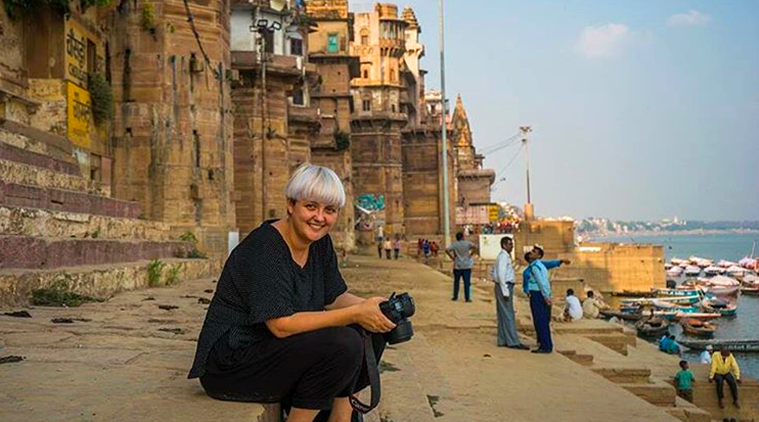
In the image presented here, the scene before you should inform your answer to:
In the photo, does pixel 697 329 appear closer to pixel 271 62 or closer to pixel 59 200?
pixel 271 62

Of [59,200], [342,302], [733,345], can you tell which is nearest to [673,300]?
[733,345]

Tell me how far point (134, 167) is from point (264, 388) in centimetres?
1739

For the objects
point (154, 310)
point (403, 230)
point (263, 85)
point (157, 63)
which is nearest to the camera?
point (154, 310)

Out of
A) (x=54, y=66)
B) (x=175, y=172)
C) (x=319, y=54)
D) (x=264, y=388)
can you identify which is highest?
(x=319, y=54)

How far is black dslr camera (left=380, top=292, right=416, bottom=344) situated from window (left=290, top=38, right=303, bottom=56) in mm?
29177

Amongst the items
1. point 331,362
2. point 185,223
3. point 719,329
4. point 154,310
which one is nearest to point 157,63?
point 185,223

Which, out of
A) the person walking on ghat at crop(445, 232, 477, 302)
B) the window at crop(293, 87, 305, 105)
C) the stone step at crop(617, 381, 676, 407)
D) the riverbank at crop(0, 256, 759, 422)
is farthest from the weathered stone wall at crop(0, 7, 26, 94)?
the window at crop(293, 87, 305, 105)

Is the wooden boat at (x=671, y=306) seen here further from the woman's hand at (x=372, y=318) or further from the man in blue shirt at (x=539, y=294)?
the woman's hand at (x=372, y=318)

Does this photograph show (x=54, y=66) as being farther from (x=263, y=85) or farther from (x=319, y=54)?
(x=319, y=54)

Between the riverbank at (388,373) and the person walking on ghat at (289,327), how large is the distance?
17 centimetres

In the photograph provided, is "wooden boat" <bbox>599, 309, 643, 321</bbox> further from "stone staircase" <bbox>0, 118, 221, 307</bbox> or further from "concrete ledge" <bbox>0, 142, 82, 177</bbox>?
"concrete ledge" <bbox>0, 142, 82, 177</bbox>

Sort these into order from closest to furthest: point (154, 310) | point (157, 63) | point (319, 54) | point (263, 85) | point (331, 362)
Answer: point (331, 362) → point (154, 310) → point (157, 63) → point (263, 85) → point (319, 54)

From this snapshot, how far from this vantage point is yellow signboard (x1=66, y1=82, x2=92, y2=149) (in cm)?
1706

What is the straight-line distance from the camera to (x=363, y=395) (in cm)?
519
